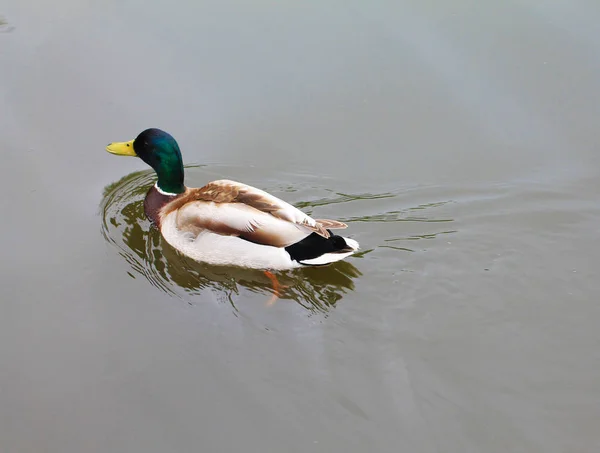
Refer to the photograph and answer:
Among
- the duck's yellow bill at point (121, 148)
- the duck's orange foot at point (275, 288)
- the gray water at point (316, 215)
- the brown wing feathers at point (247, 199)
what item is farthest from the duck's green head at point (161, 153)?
the duck's orange foot at point (275, 288)

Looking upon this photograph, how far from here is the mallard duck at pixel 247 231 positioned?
511 centimetres

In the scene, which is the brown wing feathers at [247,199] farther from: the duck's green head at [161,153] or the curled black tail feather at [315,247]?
the duck's green head at [161,153]

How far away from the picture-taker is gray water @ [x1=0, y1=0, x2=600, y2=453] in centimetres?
416

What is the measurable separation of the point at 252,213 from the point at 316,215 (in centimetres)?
70

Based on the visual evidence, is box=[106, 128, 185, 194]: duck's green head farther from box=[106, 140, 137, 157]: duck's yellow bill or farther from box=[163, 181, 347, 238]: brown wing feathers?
box=[163, 181, 347, 238]: brown wing feathers

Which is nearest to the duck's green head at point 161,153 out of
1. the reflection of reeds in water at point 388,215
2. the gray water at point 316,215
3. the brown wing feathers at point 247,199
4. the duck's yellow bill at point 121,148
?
the duck's yellow bill at point 121,148

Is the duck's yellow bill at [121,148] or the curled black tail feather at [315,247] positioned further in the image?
the duck's yellow bill at [121,148]

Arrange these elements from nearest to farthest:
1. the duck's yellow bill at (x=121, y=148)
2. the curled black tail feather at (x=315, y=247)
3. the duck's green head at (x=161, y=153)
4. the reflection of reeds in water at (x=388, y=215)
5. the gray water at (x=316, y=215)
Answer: the gray water at (x=316, y=215) < the curled black tail feather at (x=315, y=247) < the reflection of reeds in water at (x=388, y=215) < the duck's green head at (x=161, y=153) < the duck's yellow bill at (x=121, y=148)

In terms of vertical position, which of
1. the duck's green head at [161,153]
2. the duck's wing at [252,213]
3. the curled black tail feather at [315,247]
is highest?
the duck's green head at [161,153]

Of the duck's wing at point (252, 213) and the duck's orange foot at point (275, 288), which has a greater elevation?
the duck's wing at point (252, 213)

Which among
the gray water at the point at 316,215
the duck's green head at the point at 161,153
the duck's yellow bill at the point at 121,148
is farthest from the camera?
the duck's yellow bill at the point at 121,148

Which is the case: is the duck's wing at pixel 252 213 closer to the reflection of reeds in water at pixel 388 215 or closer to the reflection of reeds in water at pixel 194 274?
the reflection of reeds in water at pixel 194 274

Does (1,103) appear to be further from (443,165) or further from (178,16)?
(443,165)

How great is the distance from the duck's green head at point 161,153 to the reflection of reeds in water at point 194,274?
14.9 inches
